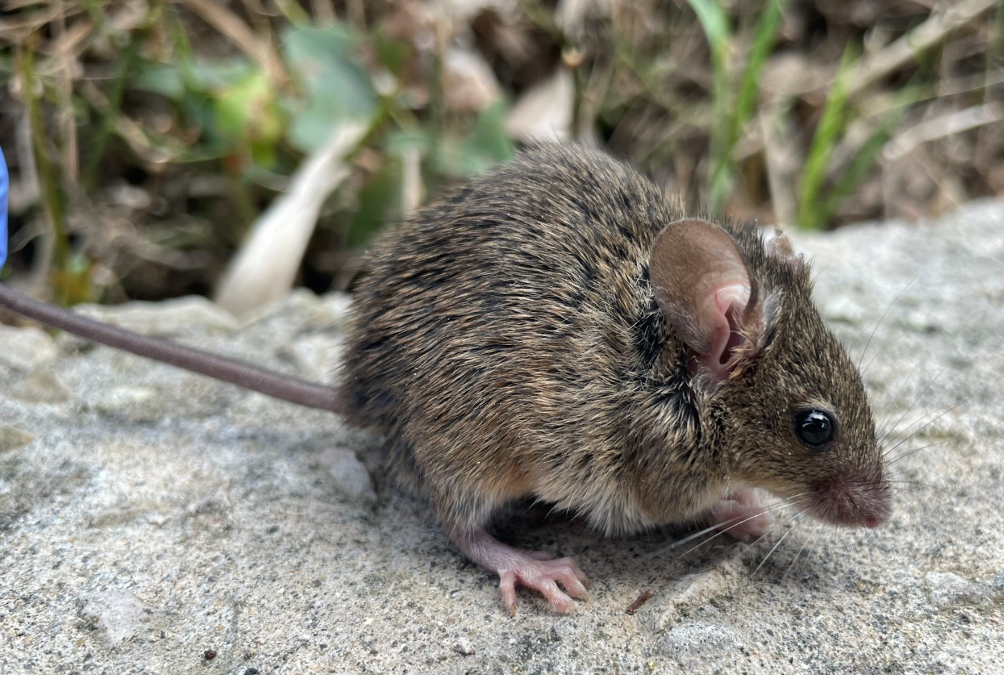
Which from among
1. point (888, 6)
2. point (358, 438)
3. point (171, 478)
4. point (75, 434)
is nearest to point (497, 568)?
point (358, 438)

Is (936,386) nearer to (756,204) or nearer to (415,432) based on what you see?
(415,432)

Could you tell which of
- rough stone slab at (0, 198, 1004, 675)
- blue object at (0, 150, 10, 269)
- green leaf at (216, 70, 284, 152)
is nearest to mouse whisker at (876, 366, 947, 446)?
rough stone slab at (0, 198, 1004, 675)

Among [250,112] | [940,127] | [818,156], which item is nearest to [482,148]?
[250,112]

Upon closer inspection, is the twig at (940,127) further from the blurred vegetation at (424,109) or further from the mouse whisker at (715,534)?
the mouse whisker at (715,534)

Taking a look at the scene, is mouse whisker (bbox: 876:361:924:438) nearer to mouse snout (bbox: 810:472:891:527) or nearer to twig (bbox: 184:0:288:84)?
mouse snout (bbox: 810:472:891:527)

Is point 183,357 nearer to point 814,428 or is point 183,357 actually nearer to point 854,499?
point 814,428

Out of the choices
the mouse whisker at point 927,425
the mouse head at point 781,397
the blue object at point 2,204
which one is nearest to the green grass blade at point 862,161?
the mouse whisker at point 927,425
